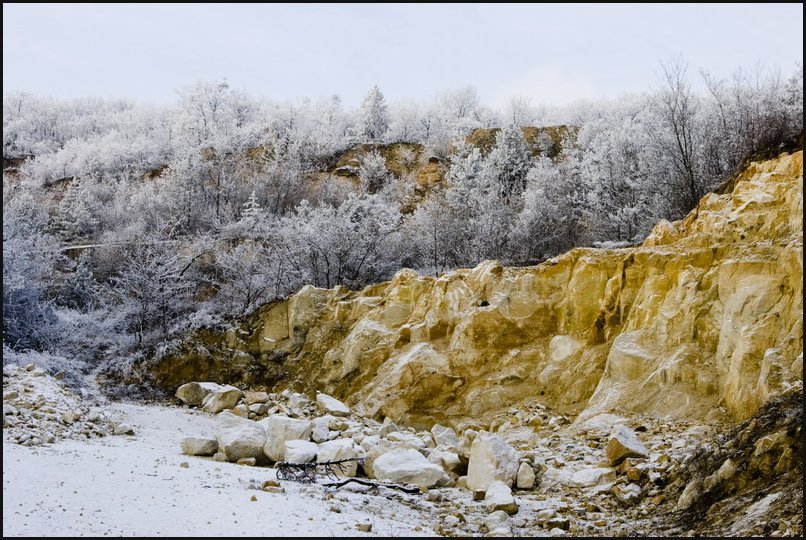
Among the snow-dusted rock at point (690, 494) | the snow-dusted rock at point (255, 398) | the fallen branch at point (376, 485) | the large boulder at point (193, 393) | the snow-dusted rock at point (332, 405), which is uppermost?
the snow-dusted rock at point (690, 494)

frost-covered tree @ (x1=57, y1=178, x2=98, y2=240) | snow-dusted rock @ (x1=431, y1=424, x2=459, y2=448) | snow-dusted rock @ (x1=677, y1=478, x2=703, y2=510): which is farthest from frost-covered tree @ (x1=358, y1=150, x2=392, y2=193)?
snow-dusted rock @ (x1=677, y1=478, x2=703, y2=510)

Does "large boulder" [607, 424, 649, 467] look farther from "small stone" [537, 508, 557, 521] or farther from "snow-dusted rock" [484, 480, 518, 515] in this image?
"small stone" [537, 508, 557, 521]

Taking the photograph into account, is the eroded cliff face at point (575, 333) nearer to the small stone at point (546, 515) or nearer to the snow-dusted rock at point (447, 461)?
the snow-dusted rock at point (447, 461)

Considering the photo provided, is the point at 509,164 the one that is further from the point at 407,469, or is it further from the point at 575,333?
the point at 407,469

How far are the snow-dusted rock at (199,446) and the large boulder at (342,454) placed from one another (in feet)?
7.33

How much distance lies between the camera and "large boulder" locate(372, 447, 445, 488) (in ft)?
31.7

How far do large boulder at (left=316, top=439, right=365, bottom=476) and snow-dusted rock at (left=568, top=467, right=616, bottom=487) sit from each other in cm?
357

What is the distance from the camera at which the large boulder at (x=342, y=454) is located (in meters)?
10.2

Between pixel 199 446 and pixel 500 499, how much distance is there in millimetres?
6052

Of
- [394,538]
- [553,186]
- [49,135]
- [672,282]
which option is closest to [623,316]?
[672,282]

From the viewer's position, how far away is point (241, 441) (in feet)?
36.5

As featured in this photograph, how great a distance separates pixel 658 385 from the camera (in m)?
11.6

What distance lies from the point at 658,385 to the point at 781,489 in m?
5.46

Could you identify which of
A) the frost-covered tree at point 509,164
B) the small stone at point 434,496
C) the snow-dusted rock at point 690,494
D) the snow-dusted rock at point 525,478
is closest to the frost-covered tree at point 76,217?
the frost-covered tree at point 509,164
